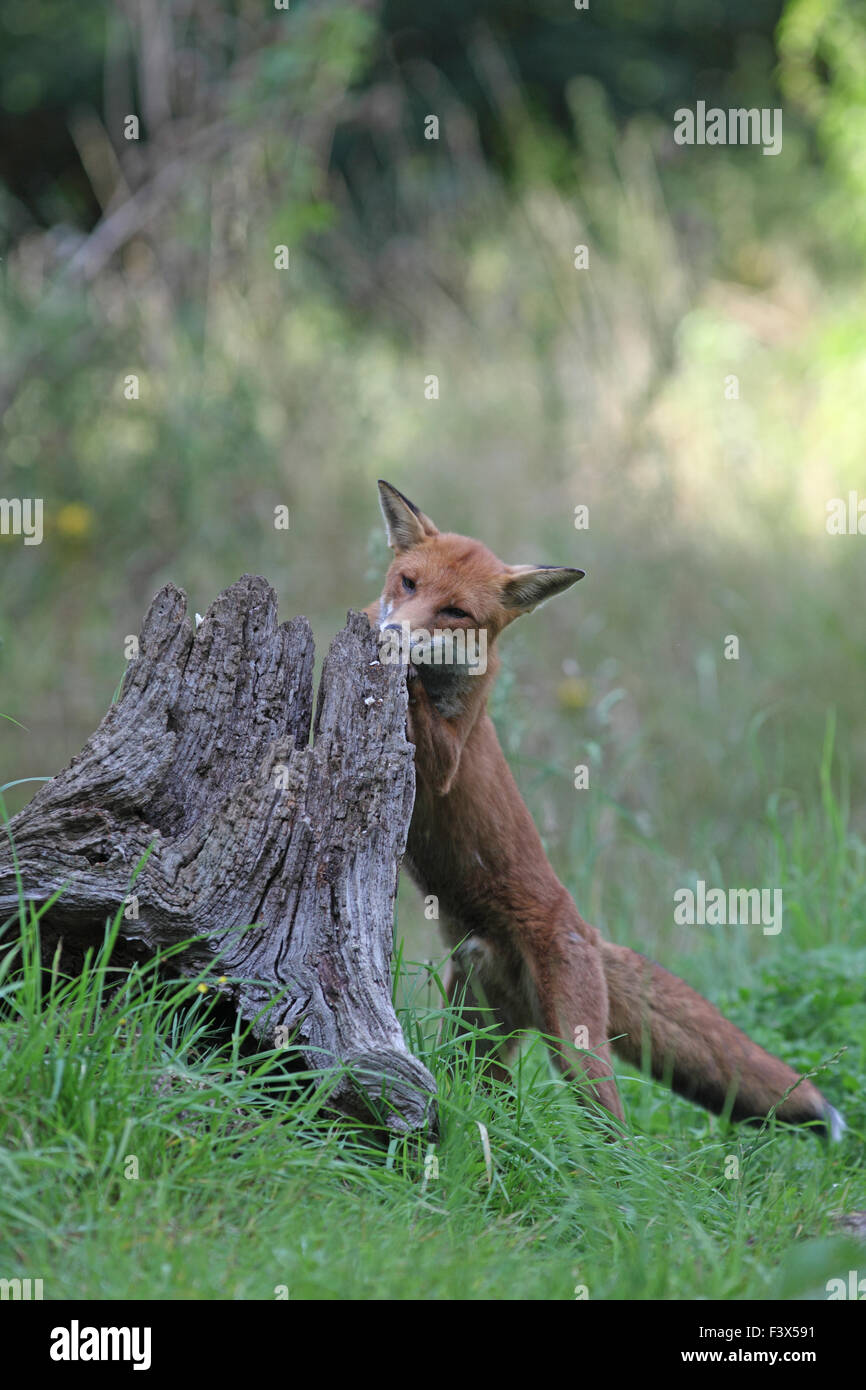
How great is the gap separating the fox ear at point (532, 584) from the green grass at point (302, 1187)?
157 centimetres

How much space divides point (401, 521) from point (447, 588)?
49cm

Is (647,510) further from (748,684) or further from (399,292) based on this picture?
(399,292)

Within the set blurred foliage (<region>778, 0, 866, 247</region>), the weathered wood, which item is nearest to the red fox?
the weathered wood

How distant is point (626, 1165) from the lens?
366 cm

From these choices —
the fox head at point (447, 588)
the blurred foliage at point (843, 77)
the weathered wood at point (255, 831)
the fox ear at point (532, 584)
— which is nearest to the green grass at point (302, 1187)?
the weathered wood at point (255, 831)

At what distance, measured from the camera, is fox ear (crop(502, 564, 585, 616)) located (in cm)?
464

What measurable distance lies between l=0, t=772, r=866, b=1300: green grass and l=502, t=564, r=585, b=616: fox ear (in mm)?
1571

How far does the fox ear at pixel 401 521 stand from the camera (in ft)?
15.8

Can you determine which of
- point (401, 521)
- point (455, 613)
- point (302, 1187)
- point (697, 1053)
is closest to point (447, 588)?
point (455, 613)

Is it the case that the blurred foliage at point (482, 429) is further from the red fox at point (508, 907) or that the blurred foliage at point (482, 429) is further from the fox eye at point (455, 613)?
the fox eye at point (455, 613)

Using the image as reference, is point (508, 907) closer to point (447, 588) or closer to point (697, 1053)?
point (697, 1053)

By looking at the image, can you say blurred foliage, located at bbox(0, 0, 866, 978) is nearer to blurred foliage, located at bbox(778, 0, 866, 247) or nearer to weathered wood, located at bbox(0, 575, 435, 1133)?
blurred foliage, located at bbox(778, 0, 866, 247)

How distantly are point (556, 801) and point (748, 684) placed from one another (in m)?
1.72
